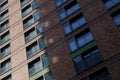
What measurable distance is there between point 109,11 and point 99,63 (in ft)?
18.0

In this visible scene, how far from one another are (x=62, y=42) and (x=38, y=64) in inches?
132

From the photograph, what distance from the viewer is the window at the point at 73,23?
26.8 m

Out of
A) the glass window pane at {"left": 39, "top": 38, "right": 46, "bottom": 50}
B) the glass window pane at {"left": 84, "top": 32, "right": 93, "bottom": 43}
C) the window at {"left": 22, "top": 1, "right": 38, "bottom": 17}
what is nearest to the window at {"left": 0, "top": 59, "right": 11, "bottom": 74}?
the glass window pane at {"left": 39, "top": 38, "right": 46, "bottom": 50}

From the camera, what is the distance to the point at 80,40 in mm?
25469

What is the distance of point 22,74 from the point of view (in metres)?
27.3

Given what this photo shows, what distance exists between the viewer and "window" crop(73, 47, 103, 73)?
2306 cm

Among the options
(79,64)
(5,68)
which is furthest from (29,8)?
(79,64)

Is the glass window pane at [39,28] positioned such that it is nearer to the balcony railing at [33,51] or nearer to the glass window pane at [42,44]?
the glass window pane at [42,44]

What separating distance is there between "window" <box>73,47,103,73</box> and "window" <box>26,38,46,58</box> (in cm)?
515

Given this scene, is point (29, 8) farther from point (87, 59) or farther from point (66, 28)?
point (87, 59)

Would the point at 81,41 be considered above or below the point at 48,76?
above

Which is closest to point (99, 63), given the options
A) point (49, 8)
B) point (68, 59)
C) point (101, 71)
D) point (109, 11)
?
point (101, 71)

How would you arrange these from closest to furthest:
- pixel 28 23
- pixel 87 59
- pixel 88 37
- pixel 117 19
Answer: pixel 87 59 < pixel 117 19 < pixel 88 37 < pixel 28 23

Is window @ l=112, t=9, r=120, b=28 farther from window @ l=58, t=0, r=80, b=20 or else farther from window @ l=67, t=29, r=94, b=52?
window @ l=58, t=0, r=80, b=20
